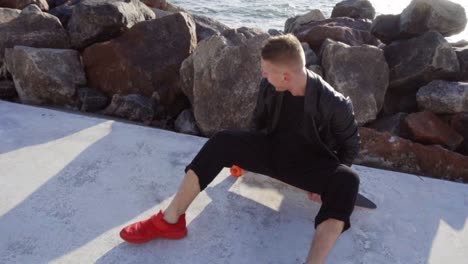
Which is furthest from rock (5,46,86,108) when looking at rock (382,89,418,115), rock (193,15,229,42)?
rock (382,89,418,115)

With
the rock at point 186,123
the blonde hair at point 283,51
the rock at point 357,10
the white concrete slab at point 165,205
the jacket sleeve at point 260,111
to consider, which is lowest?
the rock at point 186,123

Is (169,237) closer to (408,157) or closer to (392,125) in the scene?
(408,157)

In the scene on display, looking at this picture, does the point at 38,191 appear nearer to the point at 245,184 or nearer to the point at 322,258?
the point at 245,184

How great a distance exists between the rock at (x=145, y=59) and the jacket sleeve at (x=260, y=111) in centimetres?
156

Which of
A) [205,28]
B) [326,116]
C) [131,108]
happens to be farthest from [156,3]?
[326,116]

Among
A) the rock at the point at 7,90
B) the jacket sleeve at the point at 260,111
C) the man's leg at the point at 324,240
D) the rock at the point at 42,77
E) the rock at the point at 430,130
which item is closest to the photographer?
the man's leg at the point at 324,240

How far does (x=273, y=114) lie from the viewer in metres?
2.56

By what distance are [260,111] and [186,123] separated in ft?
4.11

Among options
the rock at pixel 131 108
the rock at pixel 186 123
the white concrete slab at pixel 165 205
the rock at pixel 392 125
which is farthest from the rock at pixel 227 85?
the rock at pixel 392 125

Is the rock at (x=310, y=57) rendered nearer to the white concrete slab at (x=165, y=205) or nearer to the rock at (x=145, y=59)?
the rock at (x=145, y=59)

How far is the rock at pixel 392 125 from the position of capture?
3.56m

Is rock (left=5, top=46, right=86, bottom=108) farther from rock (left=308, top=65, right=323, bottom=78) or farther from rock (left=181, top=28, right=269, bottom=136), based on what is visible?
rock (left=308, top=65, right=323, bottom=78)

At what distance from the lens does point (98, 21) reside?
4309 mm

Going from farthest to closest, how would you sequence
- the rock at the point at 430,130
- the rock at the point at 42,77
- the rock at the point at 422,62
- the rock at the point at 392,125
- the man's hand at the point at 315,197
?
the rock at the point at 42,77
the rock at the point at 422,62
the rock at the point at 392,125
the rock at the point at 430,130
the man's hand at the point at 315,197
